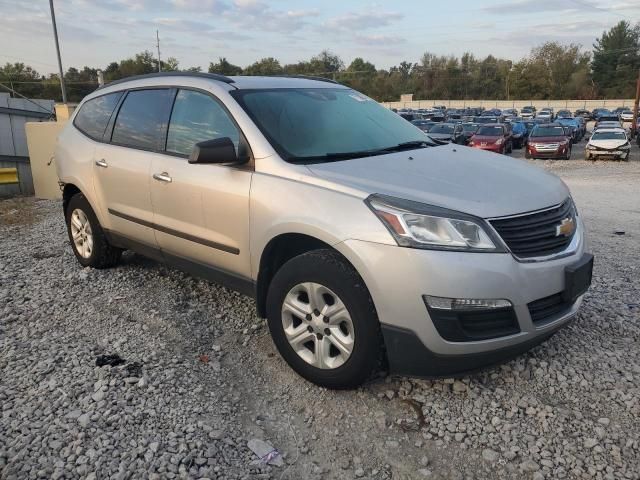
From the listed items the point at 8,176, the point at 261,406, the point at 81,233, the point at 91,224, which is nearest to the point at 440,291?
the point at 261,406

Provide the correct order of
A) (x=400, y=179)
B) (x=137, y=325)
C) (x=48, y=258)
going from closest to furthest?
(x=400, y=179) < (x=137, y=325) < (x=48, y=258)

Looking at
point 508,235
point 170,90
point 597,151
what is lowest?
point 597,151

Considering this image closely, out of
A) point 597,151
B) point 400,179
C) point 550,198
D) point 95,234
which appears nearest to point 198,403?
point 400,179

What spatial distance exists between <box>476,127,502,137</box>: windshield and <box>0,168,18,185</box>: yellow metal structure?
18.0m

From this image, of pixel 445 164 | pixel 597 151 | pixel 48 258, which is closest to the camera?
pixel 445 164

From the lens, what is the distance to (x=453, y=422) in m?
2.84

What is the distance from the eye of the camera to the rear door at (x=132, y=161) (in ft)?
13.7

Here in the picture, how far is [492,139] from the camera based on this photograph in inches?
890

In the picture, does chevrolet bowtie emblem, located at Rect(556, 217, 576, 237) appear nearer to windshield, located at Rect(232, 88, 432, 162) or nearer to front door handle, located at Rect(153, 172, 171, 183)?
windshield, located at Rect(232, 88, 432, 162)

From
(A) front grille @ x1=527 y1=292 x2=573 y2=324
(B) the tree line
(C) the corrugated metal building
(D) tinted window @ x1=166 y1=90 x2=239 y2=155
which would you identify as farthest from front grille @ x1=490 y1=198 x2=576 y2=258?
(B) the tree line

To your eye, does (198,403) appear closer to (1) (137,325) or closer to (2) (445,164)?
(1) (137,325)

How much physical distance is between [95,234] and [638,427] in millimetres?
4524

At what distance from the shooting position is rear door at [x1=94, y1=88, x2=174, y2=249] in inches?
164

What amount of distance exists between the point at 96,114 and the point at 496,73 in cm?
9824
